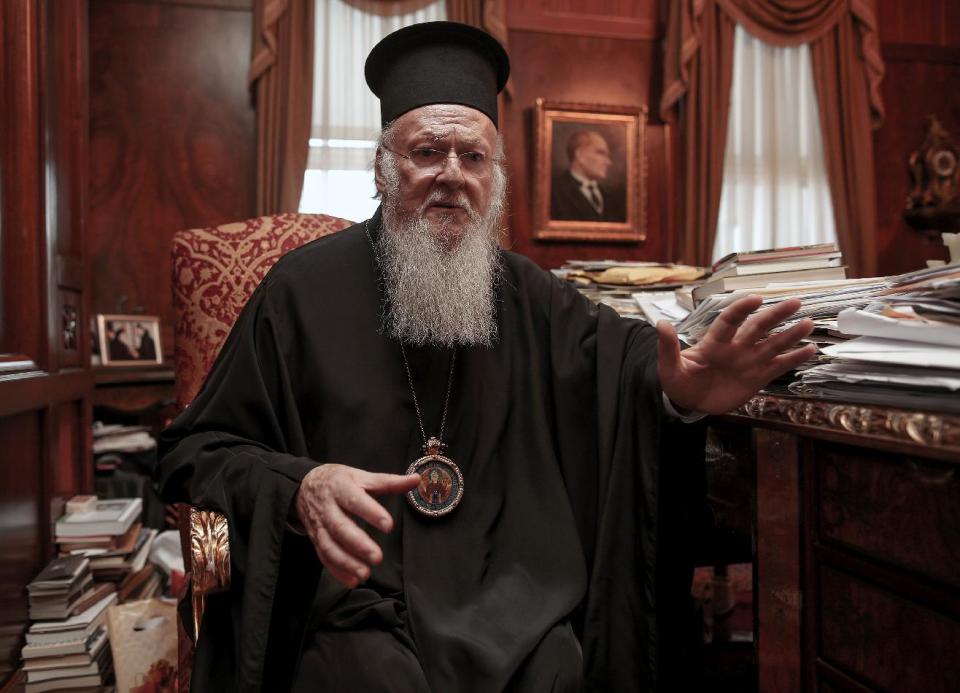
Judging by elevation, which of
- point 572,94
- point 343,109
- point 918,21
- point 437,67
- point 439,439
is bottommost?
point 439,439

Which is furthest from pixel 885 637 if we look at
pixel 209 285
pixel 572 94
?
pixel 572 94

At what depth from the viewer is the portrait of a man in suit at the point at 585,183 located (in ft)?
17.7

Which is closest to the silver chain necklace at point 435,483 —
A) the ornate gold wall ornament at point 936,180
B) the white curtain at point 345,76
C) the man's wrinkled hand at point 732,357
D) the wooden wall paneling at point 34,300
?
the man's wrinkled hand at point 732,357

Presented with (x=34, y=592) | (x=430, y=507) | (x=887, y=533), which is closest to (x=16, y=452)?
(x=34, y=592)

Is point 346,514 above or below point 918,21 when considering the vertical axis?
below

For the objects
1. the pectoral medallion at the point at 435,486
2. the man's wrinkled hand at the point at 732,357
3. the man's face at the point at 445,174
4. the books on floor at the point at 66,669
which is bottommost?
the books on floor at the point at 66,669

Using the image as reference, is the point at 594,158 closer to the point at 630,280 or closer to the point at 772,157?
the point at 772,157

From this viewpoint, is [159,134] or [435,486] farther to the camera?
[159,134]

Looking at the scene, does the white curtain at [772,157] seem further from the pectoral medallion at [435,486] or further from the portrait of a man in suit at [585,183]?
the pectoral medallion at [435,486]

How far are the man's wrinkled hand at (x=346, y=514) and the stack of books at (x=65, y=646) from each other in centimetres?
162

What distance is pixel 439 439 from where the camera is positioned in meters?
1.74

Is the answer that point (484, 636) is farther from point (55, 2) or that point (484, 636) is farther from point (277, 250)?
point (55, 2)

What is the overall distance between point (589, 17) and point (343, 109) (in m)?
2.02

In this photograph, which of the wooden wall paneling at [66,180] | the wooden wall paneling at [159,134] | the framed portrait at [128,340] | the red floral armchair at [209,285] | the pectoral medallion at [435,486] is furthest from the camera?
the wooden wall paneling at [159,134]
